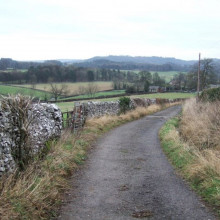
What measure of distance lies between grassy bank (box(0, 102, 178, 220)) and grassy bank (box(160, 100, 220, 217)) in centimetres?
304

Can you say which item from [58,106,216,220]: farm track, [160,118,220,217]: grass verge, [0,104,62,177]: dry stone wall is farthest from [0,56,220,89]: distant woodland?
[160,118,220,217]: grass verge

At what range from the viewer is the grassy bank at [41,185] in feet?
16.9

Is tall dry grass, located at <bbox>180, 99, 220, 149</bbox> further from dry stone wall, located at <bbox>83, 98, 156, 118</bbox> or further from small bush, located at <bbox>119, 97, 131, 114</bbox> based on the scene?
small bush, located at <bbox>119, 97, 131, 114</bbox>

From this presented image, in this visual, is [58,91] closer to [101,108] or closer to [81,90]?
[81,90]

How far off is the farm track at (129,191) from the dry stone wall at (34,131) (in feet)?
4.68

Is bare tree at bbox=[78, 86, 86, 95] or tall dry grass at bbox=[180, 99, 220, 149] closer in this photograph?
tall dry grass at bbox=[180, 99, 220, 149]

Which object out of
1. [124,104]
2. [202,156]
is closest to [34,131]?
[202,156]

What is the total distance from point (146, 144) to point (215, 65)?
194 ft

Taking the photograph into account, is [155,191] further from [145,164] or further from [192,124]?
[192,124]

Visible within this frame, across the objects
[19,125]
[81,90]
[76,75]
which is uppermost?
[76,75]

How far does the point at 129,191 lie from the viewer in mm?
6941

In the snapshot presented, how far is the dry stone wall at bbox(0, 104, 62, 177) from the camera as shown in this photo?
21.1ft

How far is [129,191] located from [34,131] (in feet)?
10.9

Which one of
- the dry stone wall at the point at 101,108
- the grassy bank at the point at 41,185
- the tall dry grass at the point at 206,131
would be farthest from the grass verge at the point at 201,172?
the dry stone wall at the point at 101,108
